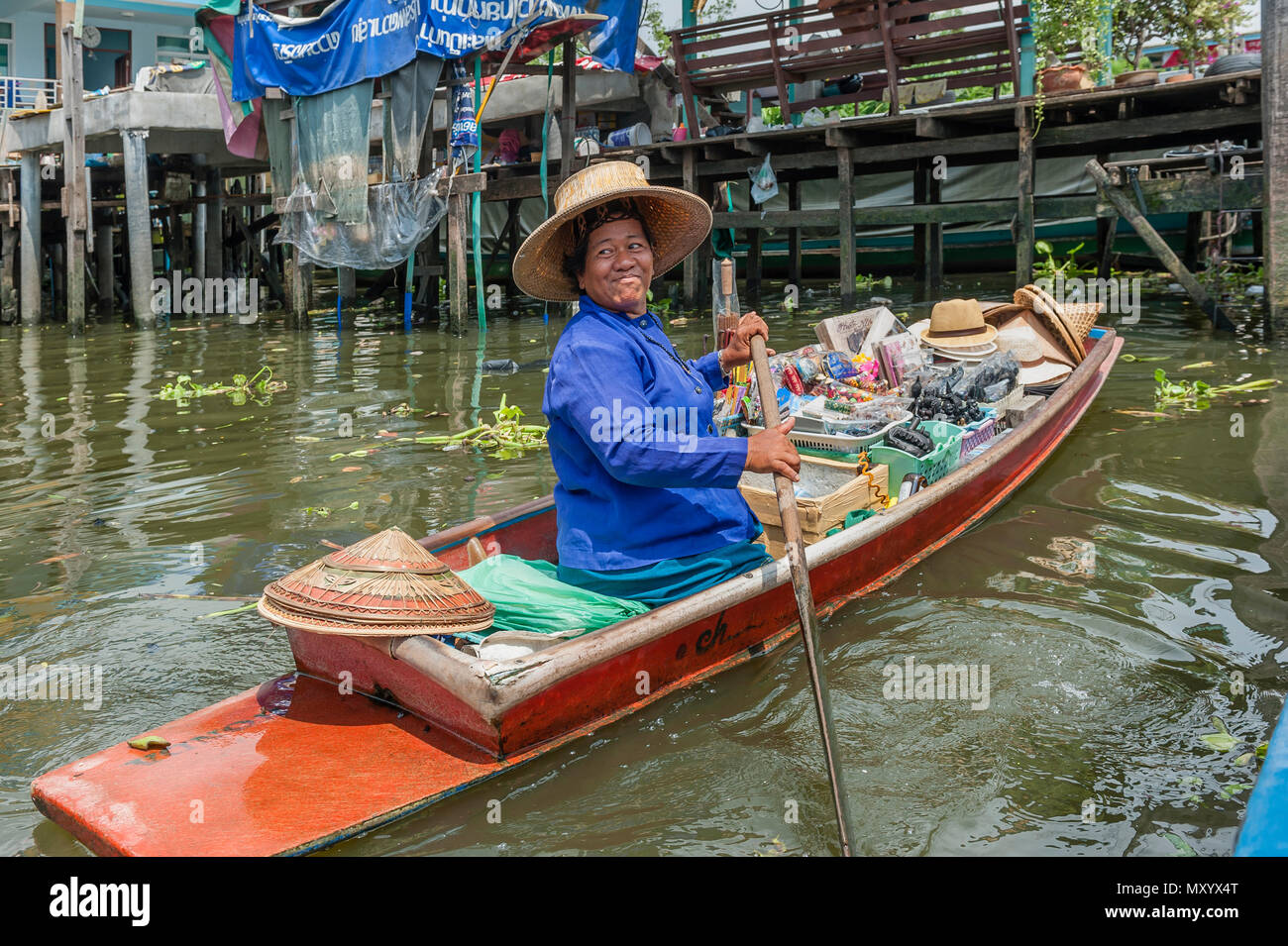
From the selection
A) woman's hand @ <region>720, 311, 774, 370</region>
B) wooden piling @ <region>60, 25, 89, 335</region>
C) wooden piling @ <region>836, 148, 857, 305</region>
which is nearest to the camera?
woman's hand @ <region>720, 311, 774, 370</region>

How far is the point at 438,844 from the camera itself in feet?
9.20

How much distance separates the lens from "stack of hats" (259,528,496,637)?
2.93 metres

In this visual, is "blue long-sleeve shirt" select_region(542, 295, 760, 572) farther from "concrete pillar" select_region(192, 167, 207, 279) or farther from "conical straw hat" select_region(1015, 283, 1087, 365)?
"concrete pillar" select_region(192, 167, 207, 279)

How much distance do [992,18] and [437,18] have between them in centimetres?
595

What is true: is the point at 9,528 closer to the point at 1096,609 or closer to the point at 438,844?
the point at 438,844

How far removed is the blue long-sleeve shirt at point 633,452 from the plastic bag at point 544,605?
0.11 meters

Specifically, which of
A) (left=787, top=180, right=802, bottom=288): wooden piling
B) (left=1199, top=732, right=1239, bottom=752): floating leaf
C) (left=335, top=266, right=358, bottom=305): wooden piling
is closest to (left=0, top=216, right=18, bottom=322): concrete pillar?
(left=335, top=266, right=358, bottom=305): wooden piling

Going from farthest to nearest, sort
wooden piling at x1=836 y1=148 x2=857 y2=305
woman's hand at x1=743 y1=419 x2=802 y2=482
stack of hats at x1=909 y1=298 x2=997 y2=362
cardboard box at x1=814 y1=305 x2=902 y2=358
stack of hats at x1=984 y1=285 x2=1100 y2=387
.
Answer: wooden piling at x1=836 y1=148 x2=857 y2=305
stack of hats at x1=984 y1=285 x2=1100 y2=387
stack of hats at x1=909 y1=298 x2=997 y2=362
cardboard box at x1=814 y1=305 x2=902 y2=358
woman's hand at x1=743 y1=419 x2=802 y2=482

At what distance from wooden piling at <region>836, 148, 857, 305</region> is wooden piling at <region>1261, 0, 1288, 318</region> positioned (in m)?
4.58

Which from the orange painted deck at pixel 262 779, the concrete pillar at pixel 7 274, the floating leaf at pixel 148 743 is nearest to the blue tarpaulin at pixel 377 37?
the concrete pillar at pixel 7 274

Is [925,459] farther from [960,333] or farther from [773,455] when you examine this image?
[960,333]

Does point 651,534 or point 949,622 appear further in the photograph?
point 949,622

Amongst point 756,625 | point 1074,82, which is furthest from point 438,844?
point 1074,82

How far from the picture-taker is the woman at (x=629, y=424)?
310cm
